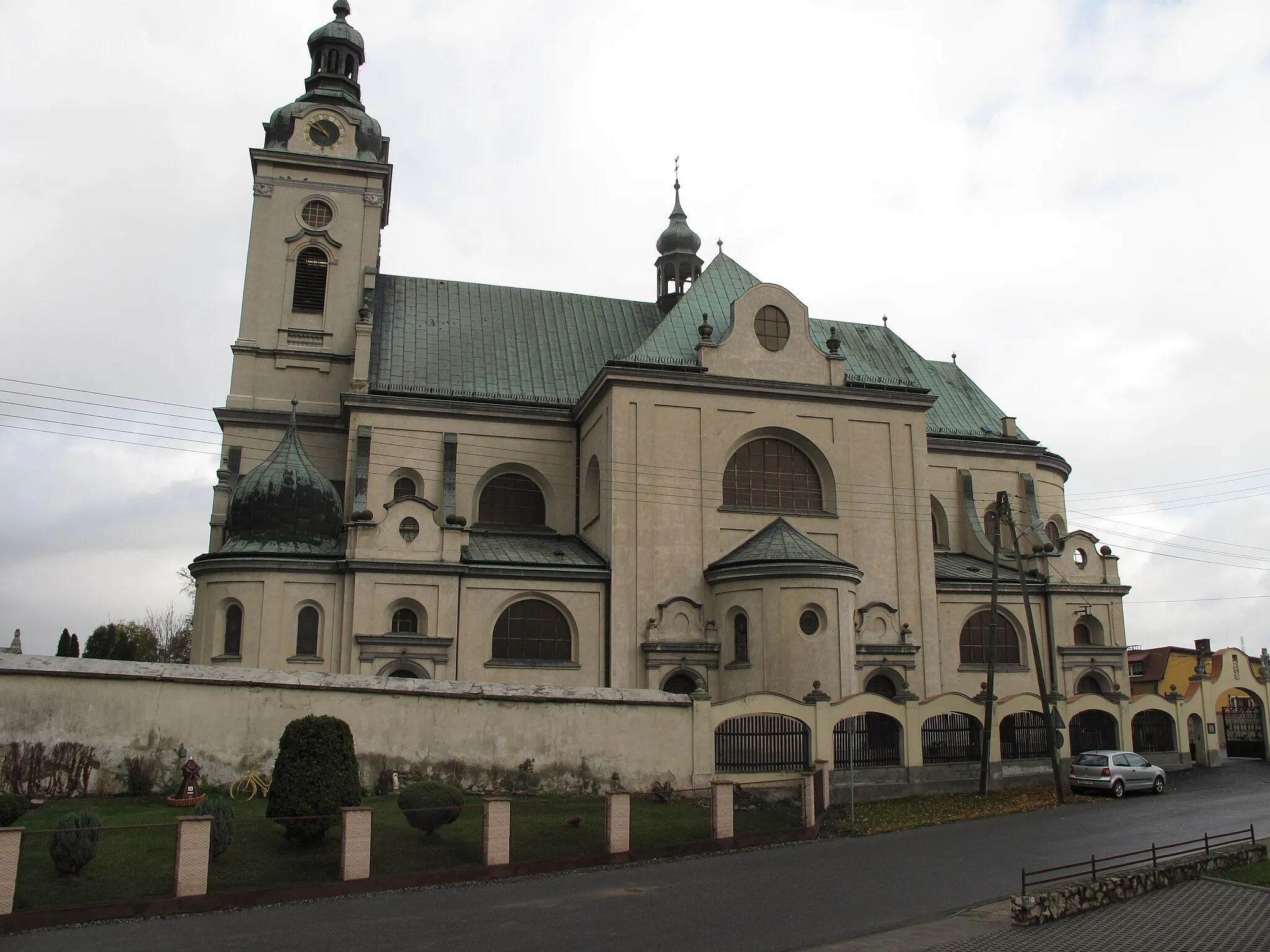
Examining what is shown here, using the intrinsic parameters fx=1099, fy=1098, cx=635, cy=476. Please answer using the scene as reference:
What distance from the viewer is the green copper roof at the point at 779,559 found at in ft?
100

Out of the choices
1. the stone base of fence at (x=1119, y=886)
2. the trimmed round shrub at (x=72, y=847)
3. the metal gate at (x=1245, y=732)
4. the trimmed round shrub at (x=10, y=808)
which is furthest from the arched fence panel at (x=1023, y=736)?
the trimmed round shrub at (x=10, y=808)

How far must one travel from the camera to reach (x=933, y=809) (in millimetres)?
25500

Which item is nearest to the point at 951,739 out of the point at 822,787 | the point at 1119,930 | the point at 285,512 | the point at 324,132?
the point at 822,787

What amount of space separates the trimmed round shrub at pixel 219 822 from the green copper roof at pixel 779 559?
16816 millimetres

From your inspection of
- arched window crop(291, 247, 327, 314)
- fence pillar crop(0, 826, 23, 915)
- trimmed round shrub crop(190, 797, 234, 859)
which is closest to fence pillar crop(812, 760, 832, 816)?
trimmed round shrub crop(190, 797, 234, 859)

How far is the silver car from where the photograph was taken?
28391 millimetres

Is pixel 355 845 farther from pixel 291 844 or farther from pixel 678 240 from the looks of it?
pixel 678 240

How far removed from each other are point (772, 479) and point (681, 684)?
7228 mm

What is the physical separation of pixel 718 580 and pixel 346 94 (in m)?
25.1

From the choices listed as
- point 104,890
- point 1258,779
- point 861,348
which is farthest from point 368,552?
point 1258,779

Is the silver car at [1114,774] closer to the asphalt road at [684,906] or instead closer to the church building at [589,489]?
the church building at [589,489]

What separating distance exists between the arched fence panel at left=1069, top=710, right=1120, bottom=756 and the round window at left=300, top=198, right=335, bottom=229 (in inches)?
1183

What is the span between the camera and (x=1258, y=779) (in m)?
31.1

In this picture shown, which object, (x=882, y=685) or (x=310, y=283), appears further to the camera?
(x=310, y=283)
